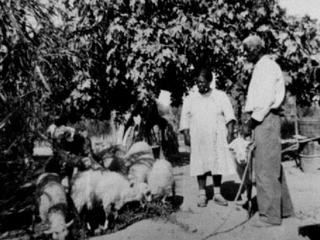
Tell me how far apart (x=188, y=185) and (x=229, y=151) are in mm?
2207

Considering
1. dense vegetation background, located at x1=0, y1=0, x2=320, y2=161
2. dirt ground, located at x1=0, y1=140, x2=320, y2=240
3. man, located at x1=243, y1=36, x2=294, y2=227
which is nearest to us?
dirt ground, located at x1=0, y1=140, x2=320, y2=240

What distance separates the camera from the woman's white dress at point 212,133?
605cm

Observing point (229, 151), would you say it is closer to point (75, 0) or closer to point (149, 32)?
point (149, 32)

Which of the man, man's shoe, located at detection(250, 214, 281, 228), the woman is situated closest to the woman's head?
the woman

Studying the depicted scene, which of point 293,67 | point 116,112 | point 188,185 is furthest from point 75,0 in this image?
point 293,67

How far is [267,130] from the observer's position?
5094 millimetres

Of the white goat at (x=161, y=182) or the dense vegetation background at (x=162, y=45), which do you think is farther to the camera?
the dense vegetation background at (x=162, y=45)

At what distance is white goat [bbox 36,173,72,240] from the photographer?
4809 mm

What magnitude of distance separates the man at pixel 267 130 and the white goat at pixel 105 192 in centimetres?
170

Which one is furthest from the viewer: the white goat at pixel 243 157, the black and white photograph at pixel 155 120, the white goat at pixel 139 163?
the white goat at pixel 139 163

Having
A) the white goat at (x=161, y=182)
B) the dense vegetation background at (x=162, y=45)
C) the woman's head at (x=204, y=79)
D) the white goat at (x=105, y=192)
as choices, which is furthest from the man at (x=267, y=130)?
the dense vegetation background at (x=162, y=45)

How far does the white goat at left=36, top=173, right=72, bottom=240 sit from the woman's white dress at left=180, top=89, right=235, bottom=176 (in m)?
2.01

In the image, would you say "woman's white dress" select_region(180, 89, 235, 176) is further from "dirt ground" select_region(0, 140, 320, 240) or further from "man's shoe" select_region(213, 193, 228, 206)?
"dirt ground" select_region(0, 140, 320, 240)

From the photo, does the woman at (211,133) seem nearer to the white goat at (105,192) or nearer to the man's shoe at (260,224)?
the man's shoe at (260,224)
